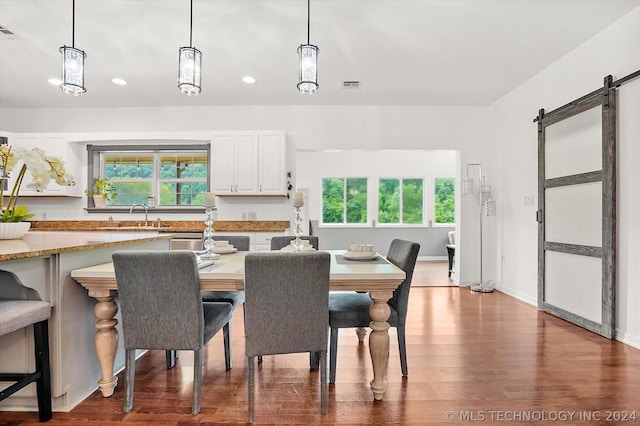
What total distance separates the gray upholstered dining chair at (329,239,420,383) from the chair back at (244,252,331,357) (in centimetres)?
33

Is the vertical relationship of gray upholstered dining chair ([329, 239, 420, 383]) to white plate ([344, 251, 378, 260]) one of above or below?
below

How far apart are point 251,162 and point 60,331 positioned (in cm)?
343

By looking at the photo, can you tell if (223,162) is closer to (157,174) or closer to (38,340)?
(157,174)

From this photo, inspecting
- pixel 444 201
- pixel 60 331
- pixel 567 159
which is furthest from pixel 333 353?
pixel 444 201

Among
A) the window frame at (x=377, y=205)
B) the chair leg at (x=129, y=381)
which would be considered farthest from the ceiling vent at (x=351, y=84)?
the window frame at (x=377, y=205)

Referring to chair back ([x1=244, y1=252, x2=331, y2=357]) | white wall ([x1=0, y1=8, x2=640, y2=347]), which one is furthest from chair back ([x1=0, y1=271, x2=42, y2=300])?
white wall ([x1=0, y1=8, x2=640, y2=347])

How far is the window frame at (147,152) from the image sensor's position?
5.41 meters

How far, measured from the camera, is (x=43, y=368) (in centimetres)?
180

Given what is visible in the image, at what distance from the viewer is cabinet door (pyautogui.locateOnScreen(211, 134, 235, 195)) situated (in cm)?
504

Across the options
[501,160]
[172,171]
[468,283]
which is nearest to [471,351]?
[468,283]

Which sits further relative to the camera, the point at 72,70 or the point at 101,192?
the point at 101,192

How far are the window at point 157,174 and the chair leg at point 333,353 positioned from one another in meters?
3.94

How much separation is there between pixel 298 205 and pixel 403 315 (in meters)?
0.96

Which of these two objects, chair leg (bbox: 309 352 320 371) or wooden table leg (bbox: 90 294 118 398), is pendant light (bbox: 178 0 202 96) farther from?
chair leg (bbox: 309 352 320 371)
